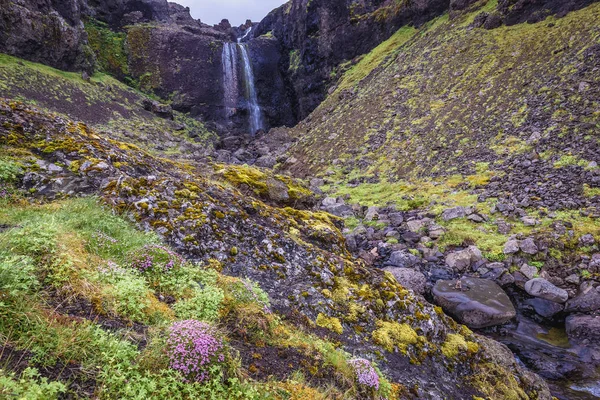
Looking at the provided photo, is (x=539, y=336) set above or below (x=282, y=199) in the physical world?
below

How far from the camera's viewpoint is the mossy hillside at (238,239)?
525 cm

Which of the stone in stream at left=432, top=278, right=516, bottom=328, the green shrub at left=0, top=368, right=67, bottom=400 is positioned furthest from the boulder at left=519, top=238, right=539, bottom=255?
the green shrub at left=0, top=368, right=67, bottom=400

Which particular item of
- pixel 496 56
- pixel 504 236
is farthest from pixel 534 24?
pixel 504 236

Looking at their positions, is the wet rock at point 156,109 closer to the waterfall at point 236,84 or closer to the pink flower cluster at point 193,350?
the waterfall at point 236,84

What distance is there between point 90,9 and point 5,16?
23821 millimetres

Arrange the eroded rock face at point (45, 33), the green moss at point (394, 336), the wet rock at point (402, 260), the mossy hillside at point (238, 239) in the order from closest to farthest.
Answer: the green moss at point (394, 336) < the mossy hillside at point (238, 239) < the wet rock at point (402, 260) < the eroded rock face at point (45, 33)

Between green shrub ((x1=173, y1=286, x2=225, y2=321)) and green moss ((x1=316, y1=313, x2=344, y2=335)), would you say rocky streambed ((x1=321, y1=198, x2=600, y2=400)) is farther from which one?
green shrub ((x1=173, y1=286, x2=225, y2=321))

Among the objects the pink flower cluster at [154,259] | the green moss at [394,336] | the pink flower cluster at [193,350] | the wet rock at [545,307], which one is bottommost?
the wet rock at [545,307]

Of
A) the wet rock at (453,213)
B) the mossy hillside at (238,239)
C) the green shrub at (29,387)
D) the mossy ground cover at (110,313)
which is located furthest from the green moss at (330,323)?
the wet rock at (453,213)

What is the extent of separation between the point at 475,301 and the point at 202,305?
9454 mm

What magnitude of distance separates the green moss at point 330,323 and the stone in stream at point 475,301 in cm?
681

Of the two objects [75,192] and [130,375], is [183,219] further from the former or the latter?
[130,375]

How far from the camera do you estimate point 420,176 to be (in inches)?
827

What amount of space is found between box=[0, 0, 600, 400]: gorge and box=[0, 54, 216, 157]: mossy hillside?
1.47ft
